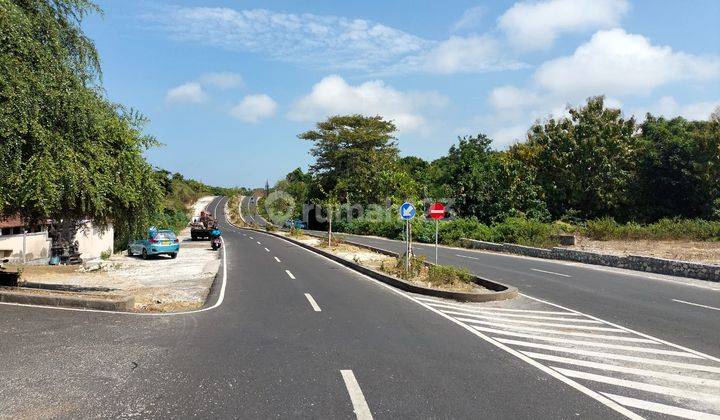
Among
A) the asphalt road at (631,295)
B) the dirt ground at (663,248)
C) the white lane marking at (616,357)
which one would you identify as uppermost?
the dirt ground at (663,248)

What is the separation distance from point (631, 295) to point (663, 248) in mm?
14018

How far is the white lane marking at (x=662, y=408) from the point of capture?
5.12 meters

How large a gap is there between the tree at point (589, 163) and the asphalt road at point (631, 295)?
25363 mm

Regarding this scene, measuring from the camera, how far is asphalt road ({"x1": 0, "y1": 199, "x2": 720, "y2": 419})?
5.20 metres

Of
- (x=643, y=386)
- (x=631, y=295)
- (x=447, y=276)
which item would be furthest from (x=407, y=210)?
(x=643, y=386)

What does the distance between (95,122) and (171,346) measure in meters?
6.38

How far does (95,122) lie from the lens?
37.3 feet

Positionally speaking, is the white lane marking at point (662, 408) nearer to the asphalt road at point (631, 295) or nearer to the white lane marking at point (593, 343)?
the white lane marking at point (593, 343)

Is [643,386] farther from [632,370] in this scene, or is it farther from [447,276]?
[447,276]

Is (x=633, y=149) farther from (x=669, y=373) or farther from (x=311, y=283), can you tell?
(x=669, y=373)

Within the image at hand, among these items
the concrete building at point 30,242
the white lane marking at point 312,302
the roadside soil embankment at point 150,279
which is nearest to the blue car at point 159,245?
the roadside soil embankment at point 150,279

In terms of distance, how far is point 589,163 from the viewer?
4466 cm

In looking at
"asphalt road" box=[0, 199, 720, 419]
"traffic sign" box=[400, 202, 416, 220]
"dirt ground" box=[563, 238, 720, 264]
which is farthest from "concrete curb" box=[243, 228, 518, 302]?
"dirt ground" box=[563, 238, 720, 264]

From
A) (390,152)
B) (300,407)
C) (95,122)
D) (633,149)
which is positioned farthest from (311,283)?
(390,152)
